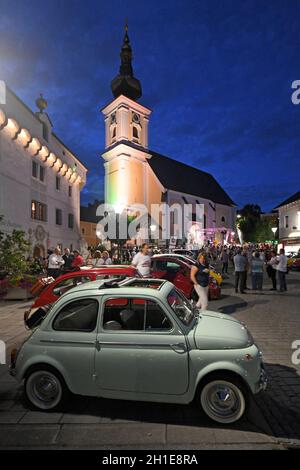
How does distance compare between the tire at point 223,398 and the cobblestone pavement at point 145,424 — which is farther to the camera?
the tire at point 223,398

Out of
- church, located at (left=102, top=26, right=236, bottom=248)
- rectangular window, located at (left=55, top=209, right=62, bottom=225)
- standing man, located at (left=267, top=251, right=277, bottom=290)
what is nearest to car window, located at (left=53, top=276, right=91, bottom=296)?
standing man, located at (left=267, top=251, right=277, bottom=290)

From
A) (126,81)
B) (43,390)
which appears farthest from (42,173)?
(126,81)

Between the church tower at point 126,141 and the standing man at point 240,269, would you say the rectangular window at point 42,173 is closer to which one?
the standing man at point 240,269

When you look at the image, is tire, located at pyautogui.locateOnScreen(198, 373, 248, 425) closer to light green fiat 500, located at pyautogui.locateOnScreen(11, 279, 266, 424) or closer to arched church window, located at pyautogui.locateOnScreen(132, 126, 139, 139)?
light green fiat 500, located at pyautogui.locateOnScreen(11, 279, 266, 424)

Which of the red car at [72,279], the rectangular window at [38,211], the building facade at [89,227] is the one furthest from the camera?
the building facade at [89,227]

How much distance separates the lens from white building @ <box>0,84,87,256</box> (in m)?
19.3

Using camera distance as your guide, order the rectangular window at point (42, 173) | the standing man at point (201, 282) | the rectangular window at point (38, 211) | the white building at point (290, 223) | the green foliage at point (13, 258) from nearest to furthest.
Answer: the standing man at point (201, 282)
the green foliage at point (13, 258)
the rectangular window at point (38, 211)
the rectangular window at point (42, 173)
the white building at point (290, 223)

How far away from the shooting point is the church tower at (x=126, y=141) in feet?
160

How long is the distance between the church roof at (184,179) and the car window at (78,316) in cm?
4801

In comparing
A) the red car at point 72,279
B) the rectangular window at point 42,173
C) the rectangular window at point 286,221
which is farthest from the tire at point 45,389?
the rectangular window at point 286,221

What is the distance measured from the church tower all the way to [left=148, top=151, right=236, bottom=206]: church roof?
364cm

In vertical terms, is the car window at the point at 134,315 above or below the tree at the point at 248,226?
below
